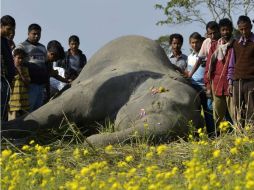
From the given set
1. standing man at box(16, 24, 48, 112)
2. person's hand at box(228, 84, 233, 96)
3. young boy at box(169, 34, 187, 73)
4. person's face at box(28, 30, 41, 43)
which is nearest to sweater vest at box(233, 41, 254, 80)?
person's hand at box(228, 84, 233, 96)

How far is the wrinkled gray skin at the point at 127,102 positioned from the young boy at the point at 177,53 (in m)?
0.35

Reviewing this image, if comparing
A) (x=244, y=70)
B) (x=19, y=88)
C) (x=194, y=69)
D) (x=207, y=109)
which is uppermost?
(x=244, y=70)

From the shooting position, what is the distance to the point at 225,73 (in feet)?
27.2

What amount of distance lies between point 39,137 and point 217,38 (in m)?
2.45

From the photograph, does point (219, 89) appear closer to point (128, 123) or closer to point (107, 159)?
point (128, 123)

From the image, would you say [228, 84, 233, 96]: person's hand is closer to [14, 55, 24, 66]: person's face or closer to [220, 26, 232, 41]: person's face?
[220, 26, 232, 41]: person's face

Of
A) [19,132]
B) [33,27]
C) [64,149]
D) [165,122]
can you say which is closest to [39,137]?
[19,132]

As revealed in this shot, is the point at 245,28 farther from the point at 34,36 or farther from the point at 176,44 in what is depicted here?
the point at 34,36

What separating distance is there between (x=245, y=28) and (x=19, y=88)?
2.66 metres

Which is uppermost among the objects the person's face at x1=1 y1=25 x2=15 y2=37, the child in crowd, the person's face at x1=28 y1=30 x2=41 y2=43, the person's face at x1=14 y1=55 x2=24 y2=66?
the person's face at x1=1 y1=25 x2=15 y2=37

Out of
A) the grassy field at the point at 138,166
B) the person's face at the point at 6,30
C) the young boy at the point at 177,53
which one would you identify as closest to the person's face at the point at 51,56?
the young boy at the point at 177,53

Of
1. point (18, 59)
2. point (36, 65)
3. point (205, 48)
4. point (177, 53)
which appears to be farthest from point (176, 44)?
point (18, 59)

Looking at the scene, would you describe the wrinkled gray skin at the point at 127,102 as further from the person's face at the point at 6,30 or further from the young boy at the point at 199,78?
the person's face at the point at 6,30

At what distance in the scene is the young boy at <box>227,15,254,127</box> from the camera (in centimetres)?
794
